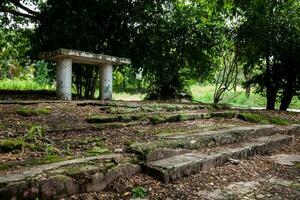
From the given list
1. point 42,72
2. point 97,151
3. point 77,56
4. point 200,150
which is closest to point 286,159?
point 200,150

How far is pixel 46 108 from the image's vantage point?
17.9 ft

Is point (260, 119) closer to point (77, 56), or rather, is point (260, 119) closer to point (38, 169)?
point (77, 56)

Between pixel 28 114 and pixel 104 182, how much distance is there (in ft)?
8.40

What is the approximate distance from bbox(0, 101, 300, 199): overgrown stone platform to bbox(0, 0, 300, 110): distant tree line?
4.14 metres

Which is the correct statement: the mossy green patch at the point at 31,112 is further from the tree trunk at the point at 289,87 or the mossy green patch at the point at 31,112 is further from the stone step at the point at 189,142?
the tree trunk at the point at 289,87

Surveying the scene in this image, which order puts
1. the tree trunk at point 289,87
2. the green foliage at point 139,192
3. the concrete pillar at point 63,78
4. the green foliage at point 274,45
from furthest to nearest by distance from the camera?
the tree trunk at point 289,87 < the green foliage at point 274,45 < the concrete pillar at point 63,78 < the green foliage at point 139,192

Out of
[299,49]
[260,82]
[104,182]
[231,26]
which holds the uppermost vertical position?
[231,26]

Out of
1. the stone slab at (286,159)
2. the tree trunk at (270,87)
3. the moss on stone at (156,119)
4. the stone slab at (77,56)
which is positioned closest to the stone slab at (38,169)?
the moss on stone at (156,119)

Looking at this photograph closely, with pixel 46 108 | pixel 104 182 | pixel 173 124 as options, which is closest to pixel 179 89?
pixel 173 124

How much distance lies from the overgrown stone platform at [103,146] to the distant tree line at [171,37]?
4.14 m

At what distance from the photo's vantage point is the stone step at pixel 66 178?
7.83 feet

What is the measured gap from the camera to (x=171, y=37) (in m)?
11.5

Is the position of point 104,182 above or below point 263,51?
below

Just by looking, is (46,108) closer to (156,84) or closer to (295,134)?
(295,134)
